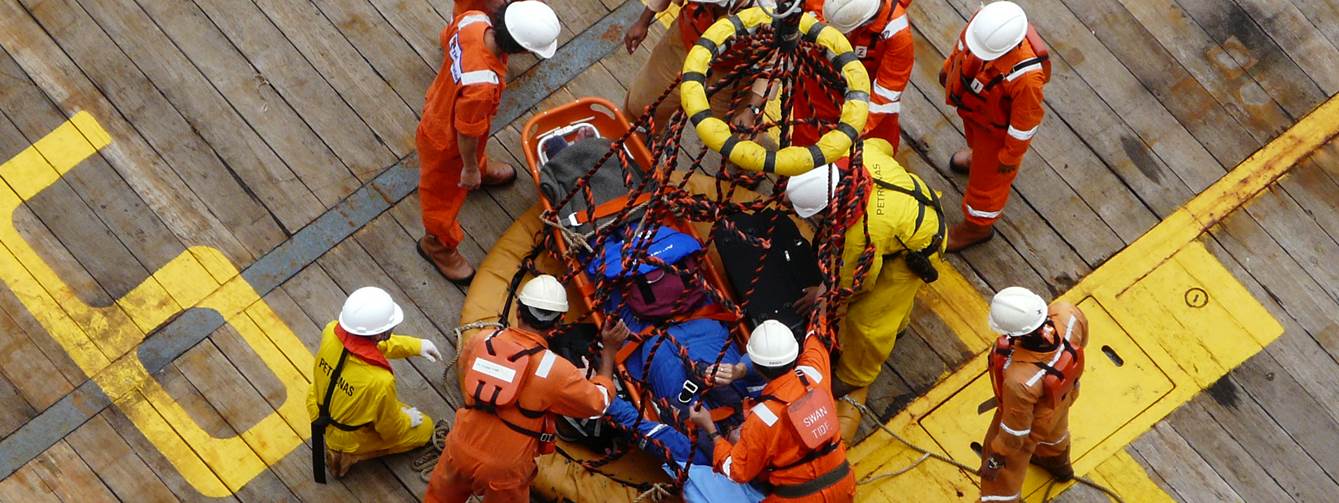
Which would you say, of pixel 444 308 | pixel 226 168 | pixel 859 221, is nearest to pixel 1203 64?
pixel 859 221

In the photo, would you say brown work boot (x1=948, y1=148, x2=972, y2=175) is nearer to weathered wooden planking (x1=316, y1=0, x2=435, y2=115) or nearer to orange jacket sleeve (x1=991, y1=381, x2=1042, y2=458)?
orange jacket sleeve (x1=991, y1=381, x2=1042, y2=458)

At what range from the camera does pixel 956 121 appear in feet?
21.7

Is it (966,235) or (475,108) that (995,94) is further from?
(475,108)

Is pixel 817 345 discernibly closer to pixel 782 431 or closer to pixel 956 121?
pixel 782 431

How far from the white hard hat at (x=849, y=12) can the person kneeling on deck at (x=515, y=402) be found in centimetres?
170

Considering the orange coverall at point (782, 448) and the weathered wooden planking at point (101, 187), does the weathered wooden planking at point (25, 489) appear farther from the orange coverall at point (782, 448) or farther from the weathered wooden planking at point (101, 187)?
the orange coverall at point (782, 448)

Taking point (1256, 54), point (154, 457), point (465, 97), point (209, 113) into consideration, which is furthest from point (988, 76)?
point (154, 457)

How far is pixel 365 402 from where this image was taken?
5156 millimetres

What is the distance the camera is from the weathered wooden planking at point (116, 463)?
18.6ft

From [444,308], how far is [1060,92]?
3.42 m

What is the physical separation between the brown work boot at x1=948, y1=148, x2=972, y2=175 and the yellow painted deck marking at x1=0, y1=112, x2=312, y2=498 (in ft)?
11.1

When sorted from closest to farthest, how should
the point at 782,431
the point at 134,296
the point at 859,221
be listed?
the point at 782,431
the point at 859,221
the point at 134,296

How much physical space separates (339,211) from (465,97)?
4.46 ft

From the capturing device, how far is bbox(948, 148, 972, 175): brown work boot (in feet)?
21.2
